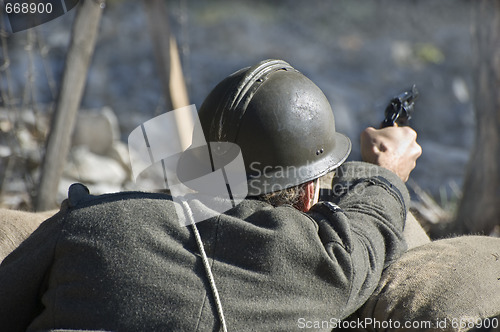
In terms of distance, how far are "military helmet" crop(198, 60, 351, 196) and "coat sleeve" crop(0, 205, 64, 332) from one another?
652 mm

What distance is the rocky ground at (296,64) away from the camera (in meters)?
6.92

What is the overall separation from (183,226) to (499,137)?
3.55m

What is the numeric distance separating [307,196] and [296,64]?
8.43 m

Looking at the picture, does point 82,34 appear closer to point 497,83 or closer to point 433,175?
point 497,83

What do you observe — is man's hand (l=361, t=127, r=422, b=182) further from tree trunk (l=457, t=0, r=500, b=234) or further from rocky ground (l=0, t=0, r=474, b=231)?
rocky ground (l=0, t=0, r=474, b=231)

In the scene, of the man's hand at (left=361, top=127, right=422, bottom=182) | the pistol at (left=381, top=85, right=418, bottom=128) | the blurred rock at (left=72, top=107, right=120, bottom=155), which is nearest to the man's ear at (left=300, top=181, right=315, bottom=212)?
the man's hand at (left=361, top=127, right=422, bottom=182)

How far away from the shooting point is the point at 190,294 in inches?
68.2

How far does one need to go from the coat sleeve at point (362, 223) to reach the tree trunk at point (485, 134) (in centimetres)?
252

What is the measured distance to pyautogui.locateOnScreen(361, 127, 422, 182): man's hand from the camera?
8.51 feet

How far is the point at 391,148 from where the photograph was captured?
260cm
